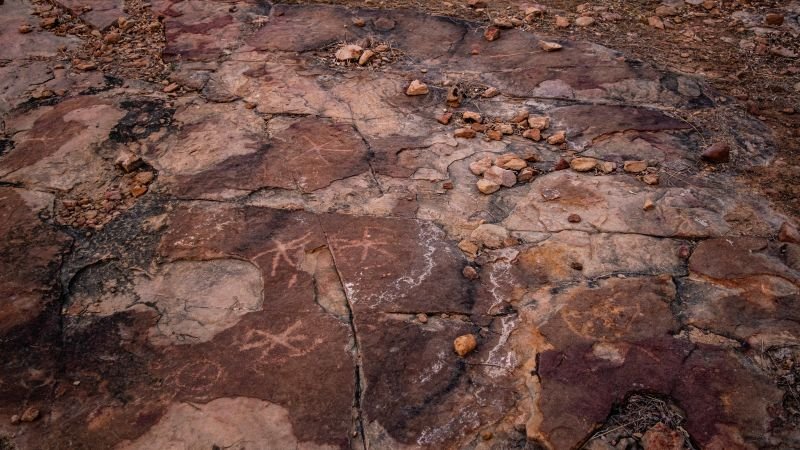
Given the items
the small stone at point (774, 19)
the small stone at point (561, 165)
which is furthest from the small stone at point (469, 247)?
the small stone at point (774, 19)

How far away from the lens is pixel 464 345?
5.24 feet

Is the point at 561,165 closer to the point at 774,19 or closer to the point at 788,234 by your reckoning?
the point at 788,234

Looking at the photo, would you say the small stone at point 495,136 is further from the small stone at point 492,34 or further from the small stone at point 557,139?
the small stone at point 492,34

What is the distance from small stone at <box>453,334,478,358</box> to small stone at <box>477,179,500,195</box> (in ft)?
2.43

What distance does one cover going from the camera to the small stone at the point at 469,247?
1.92 m

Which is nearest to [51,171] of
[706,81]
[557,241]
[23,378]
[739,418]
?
[23,378]

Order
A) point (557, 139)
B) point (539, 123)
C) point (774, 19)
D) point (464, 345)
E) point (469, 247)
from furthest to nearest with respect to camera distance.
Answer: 1. point (774, 19)
2. point (539, 123)
3. point (557, 139)
4. point (469, 247)
5. point (464, 345)

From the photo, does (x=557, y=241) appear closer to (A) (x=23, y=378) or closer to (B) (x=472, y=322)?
(B) (x=472, y=322)

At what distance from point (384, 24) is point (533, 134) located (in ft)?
4.78

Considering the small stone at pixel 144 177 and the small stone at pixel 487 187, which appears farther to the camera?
the small stone at pixel 144 177

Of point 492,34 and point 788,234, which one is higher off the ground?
point 492,34

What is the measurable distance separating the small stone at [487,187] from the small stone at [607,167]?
18.9 inches

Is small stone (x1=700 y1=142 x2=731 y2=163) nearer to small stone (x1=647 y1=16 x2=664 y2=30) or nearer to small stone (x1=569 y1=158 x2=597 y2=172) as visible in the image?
small stone (x1=569 y1=158 x2=597 y2=172)

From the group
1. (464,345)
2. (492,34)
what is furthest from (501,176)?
(492,34)
